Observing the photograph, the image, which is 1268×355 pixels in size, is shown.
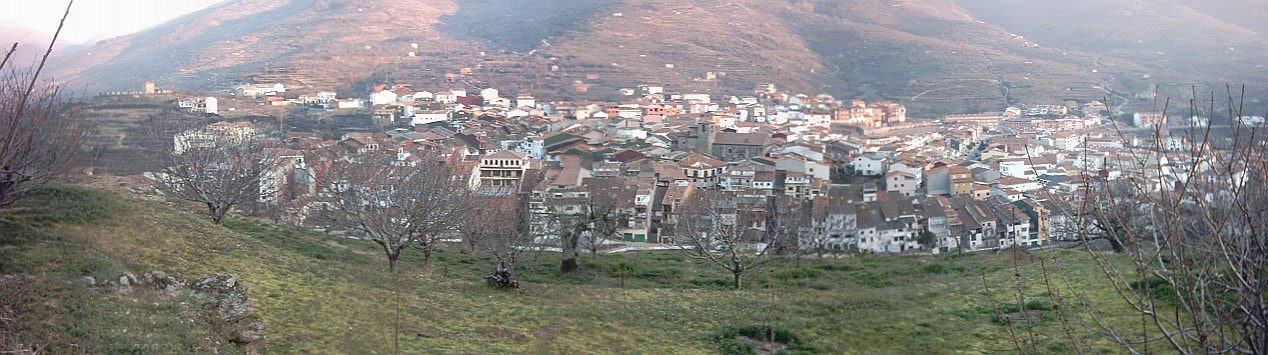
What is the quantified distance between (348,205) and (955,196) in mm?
16264

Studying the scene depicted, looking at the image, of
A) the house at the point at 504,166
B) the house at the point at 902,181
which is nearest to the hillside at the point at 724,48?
the house at the point at 902,181

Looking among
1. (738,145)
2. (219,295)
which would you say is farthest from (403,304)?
(738,145)

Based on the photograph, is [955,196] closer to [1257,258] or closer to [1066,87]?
[1257,258]

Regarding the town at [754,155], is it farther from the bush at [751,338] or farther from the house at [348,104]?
the bush at [751,338]

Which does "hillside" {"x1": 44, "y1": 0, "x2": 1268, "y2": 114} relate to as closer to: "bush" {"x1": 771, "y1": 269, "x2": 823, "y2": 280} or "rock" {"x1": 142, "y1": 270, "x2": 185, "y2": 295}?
"bush" {"x1": 771, "y1": 269, "x2": 823, "y2": 280}

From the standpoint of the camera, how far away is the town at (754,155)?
637 inches

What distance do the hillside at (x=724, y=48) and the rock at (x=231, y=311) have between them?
126ft

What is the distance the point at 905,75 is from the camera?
49844mm

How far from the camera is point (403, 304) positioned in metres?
5.73

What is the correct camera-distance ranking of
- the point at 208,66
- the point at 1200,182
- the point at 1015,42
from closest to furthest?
the point at 1200,182
the point at 208,66
the point at 1015,42

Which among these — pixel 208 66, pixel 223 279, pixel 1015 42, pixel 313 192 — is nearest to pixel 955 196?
pixel 313 192

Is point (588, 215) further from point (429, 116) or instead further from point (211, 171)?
point (429, 116)

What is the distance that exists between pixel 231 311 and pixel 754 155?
2490 cm

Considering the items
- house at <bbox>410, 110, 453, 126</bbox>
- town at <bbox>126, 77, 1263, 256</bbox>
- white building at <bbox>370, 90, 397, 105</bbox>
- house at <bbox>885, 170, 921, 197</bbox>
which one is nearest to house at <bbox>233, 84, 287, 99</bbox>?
town at <bbox>126, 77, 1263, 256</bbox>
